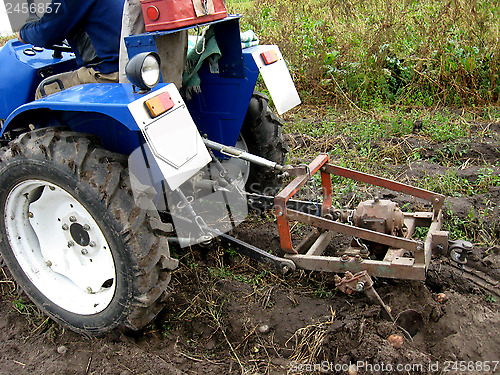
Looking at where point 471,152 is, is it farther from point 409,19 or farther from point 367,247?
point 409,19

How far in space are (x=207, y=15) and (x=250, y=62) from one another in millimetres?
485

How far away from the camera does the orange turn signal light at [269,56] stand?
2.78 m

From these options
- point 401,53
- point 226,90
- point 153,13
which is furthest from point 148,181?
point 401,53

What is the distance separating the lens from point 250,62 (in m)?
2.75

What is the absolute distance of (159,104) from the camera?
2.02m

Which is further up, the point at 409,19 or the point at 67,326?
the point at 409,19

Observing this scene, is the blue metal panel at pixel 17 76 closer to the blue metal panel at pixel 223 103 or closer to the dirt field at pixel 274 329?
the blue metal panel at pixel 223 103

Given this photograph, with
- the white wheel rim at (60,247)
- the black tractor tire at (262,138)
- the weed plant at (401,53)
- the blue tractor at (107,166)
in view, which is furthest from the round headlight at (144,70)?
the weed plant at (401,53)

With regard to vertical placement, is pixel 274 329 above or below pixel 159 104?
below

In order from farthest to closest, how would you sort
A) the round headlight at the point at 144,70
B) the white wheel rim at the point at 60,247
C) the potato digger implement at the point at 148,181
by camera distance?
the white wheel rim at the point at 60,247 → the potato digger implement at the point at 148,181 → the round headlight at the point at 144,70

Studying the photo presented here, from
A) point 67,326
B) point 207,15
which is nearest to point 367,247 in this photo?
point 207,15

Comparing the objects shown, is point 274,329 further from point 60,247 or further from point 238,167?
point 60,247

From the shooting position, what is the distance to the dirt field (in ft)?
7.30

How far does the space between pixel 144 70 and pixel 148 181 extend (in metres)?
0.69
